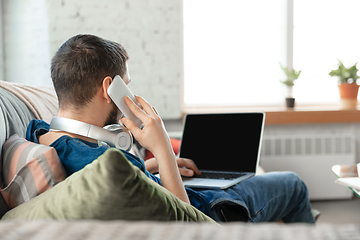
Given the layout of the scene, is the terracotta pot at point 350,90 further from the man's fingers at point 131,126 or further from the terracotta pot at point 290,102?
the man's fingers at point 131,126

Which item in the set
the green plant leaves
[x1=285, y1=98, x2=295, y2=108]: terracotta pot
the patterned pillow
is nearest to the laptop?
A: the patterned pillow

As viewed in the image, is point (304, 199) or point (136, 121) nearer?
point (136, 121)

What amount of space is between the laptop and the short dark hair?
64 cm

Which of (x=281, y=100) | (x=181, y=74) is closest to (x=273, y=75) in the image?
(x=281, y=100)

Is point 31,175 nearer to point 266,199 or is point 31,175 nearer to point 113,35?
point 266,199

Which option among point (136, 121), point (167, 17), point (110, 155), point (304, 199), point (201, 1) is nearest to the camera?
point (110, 155)

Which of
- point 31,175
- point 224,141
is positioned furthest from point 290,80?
point 31,175

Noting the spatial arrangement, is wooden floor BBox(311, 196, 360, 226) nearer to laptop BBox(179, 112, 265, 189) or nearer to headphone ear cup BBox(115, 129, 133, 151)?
laptop BBox(179, 112, 265, 189)

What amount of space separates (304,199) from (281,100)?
5.19ft

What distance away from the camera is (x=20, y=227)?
299mm

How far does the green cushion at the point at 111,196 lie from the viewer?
435 millimetres

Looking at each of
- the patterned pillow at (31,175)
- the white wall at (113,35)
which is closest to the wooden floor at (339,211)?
the white wall at (113,35)

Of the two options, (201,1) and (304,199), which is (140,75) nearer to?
(201,1)

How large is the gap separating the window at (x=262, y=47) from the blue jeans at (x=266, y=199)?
4.85 feet
